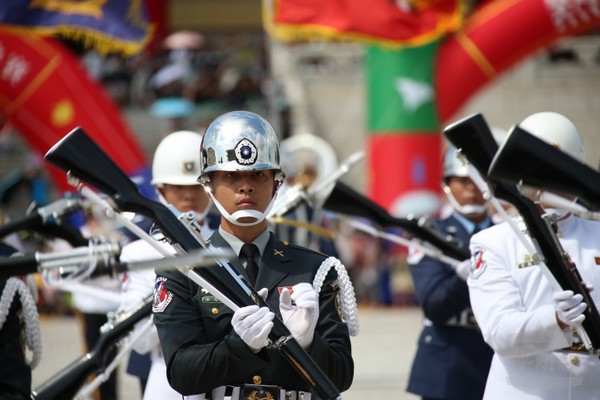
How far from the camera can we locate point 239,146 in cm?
444

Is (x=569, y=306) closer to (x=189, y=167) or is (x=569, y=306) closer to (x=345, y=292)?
(x=345, y=292)

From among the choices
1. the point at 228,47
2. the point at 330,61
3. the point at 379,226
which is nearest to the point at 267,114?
the point at 330,61

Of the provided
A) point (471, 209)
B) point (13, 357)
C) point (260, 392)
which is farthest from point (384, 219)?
point (260, 392)

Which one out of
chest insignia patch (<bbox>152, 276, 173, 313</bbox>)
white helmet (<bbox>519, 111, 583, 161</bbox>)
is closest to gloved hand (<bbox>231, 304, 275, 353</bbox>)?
chest insignia patch (<bbox>152, 276, 173, 313</bbox>)

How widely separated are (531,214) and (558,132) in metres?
0.59

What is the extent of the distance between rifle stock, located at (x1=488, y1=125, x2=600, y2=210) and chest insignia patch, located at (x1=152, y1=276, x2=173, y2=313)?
1.19 m

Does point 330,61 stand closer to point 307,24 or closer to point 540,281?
point 307,24

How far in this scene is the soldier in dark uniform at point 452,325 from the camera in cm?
671

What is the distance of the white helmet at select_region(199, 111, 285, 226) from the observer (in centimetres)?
443

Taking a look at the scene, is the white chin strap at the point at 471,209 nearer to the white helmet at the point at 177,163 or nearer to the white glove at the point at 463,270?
the white glove at the point at 463,270

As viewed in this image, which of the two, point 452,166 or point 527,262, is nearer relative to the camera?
point 527,262

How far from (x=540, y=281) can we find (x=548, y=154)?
36.2 inches

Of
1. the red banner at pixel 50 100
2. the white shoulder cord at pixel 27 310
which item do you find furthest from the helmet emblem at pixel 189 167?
the red banner at pixel 50 100

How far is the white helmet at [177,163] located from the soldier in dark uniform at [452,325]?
135cm
